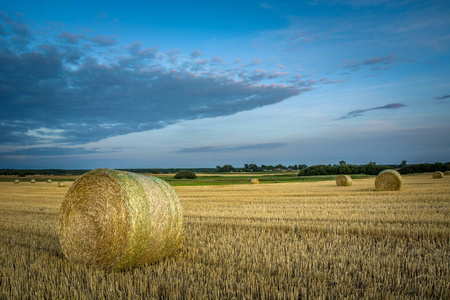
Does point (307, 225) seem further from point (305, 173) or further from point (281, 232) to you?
point (305, 173)

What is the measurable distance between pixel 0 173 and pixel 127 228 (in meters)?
76.7

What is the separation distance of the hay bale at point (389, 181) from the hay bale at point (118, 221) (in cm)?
1677

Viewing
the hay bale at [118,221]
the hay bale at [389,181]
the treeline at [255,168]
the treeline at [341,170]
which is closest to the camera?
the hay bale at [118,221]

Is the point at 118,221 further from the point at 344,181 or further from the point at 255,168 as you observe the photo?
the point at 255,168

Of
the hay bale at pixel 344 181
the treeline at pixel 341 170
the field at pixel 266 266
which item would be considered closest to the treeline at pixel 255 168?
the treeline at pixel 341 170

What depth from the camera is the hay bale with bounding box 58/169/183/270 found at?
551 centimetres

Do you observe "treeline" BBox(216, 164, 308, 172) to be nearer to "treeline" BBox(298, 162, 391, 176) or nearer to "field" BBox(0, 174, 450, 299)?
"treeline" BBox(298, 162, 391, 176)

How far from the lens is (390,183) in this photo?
19.4m

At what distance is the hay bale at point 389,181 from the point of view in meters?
19.1

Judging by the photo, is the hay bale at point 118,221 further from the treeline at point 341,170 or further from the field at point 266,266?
the treeline at point 341,170

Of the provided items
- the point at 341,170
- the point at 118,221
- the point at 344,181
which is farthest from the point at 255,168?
the point at 118,221

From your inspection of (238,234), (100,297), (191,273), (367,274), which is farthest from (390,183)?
(100,297)

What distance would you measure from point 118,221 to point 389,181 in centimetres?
1812

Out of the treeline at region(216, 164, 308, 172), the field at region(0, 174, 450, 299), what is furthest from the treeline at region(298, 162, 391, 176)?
the field at region(0, 174, 450, 299)
